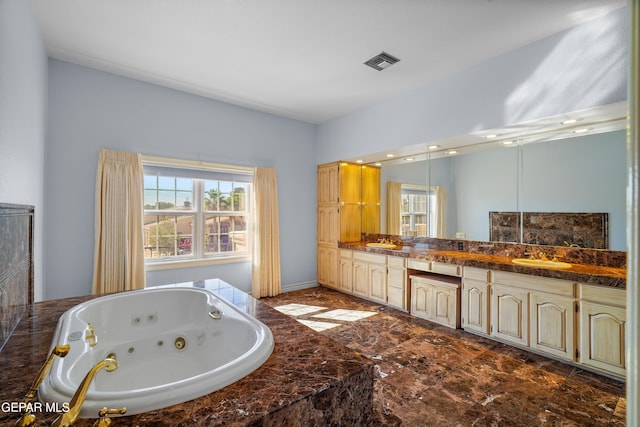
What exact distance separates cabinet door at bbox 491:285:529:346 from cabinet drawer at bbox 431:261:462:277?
36cm

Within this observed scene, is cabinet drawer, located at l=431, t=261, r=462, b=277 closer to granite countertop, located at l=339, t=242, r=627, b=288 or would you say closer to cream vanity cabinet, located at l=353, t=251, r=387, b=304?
granite countertop, located at l=339, t=242, r=627, b=288

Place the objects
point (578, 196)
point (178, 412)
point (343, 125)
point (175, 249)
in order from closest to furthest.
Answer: point (178, 412) < point (578, 196) < point (175, 249) < point (343, 125)

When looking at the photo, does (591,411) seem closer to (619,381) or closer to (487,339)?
(619,381)

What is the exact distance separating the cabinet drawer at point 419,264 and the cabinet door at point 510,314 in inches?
27.9

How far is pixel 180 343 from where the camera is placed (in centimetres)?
241

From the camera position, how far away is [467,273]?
301 centimetres

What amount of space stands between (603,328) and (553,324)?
0.32 metres

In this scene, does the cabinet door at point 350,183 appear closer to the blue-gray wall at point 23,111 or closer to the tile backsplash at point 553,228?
the tile backsplash at point 553,228

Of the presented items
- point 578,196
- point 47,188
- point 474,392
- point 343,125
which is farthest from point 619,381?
point 47,188

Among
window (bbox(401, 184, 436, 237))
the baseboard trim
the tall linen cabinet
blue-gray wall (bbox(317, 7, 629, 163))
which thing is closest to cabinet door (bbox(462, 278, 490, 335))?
window (bbox(401, 184, 436, 237))

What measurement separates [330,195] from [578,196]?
9.81 ft

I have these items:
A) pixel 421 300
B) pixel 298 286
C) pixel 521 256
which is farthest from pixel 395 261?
pixel 298 286

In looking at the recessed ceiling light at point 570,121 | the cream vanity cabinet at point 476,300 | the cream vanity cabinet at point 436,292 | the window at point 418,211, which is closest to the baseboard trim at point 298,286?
the window at point 418,211

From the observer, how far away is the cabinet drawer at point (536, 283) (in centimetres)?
236
